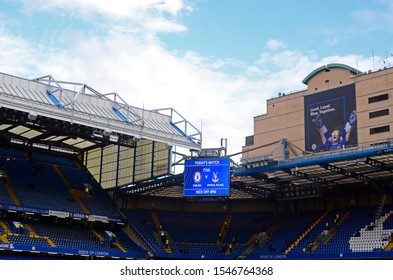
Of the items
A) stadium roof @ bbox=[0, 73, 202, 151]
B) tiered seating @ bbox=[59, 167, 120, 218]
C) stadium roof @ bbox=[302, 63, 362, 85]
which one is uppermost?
stadium roof @ bbox=[302, 63, 362, 85]

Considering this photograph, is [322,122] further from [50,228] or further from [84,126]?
[50,228]

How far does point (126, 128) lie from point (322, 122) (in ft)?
70.8

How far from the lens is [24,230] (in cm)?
5247

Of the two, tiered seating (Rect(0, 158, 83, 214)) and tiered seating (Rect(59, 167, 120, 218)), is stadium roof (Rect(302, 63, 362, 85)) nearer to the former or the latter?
tiered seating (Rect(59, 167, 120, 218))

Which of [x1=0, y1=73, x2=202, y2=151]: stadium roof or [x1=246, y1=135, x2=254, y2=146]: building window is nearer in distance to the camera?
[x1=0, y1=73, x2=202, y2=151]: stadium roof

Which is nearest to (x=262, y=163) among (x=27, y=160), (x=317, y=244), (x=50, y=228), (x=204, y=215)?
(x=317, y=244)

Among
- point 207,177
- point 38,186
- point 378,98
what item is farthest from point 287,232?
point 38,186

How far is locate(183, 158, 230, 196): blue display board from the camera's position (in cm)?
5156

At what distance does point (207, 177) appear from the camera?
52.5 m

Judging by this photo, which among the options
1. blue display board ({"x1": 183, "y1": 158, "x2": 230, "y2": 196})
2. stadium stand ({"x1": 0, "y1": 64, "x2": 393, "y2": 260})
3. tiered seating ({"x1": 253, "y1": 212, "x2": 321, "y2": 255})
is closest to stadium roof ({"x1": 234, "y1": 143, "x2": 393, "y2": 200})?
stadium stand ({"x1": 0, "y1": 64, "x2": 393, "y2": 260})

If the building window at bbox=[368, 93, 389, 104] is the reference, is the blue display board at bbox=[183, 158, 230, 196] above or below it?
below

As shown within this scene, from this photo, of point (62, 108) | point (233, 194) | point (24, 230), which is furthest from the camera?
point (233, 194)

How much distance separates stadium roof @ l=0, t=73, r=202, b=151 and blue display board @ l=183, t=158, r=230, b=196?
247 centimetres

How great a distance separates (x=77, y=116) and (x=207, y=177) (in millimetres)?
13022
